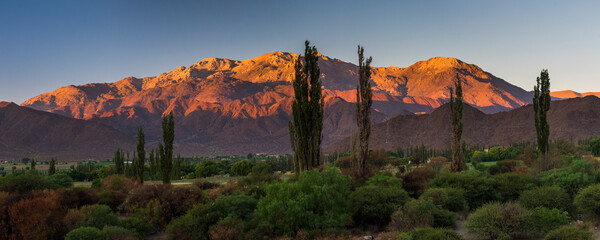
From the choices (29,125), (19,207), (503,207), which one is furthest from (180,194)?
(29,125)

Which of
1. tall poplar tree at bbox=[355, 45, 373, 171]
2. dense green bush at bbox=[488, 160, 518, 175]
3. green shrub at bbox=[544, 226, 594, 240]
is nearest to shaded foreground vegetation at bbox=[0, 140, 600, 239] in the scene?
green shrub at bbox=[544, 226, 594, 240]

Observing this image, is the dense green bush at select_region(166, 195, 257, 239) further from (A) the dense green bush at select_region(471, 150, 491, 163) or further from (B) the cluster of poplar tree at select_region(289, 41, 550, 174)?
(A) the dense green bush at select_region(471, 150, 491, 163)

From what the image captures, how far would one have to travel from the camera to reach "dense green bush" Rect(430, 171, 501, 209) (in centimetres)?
2895

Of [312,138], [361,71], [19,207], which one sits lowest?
[19,207]

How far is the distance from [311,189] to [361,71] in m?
13.1

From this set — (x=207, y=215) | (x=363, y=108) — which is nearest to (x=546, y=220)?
(x=363, y=108)

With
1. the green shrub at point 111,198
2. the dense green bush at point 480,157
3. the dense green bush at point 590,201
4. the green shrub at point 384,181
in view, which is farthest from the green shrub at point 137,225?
the dense green bush at point 480,157

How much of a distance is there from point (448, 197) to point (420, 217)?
529cm

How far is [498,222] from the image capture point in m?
20.9

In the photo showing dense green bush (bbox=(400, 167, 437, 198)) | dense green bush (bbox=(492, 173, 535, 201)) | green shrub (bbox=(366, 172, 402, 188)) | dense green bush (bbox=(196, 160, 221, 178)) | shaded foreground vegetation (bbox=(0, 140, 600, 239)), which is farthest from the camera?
dense green bush (bbox=(196, 160, 221, 178))

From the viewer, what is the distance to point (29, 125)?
191875 mm

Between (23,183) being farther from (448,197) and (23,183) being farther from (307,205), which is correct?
(448,197)

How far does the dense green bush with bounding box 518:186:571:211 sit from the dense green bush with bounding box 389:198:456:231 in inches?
195

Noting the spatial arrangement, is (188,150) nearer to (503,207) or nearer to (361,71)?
(361,71)
